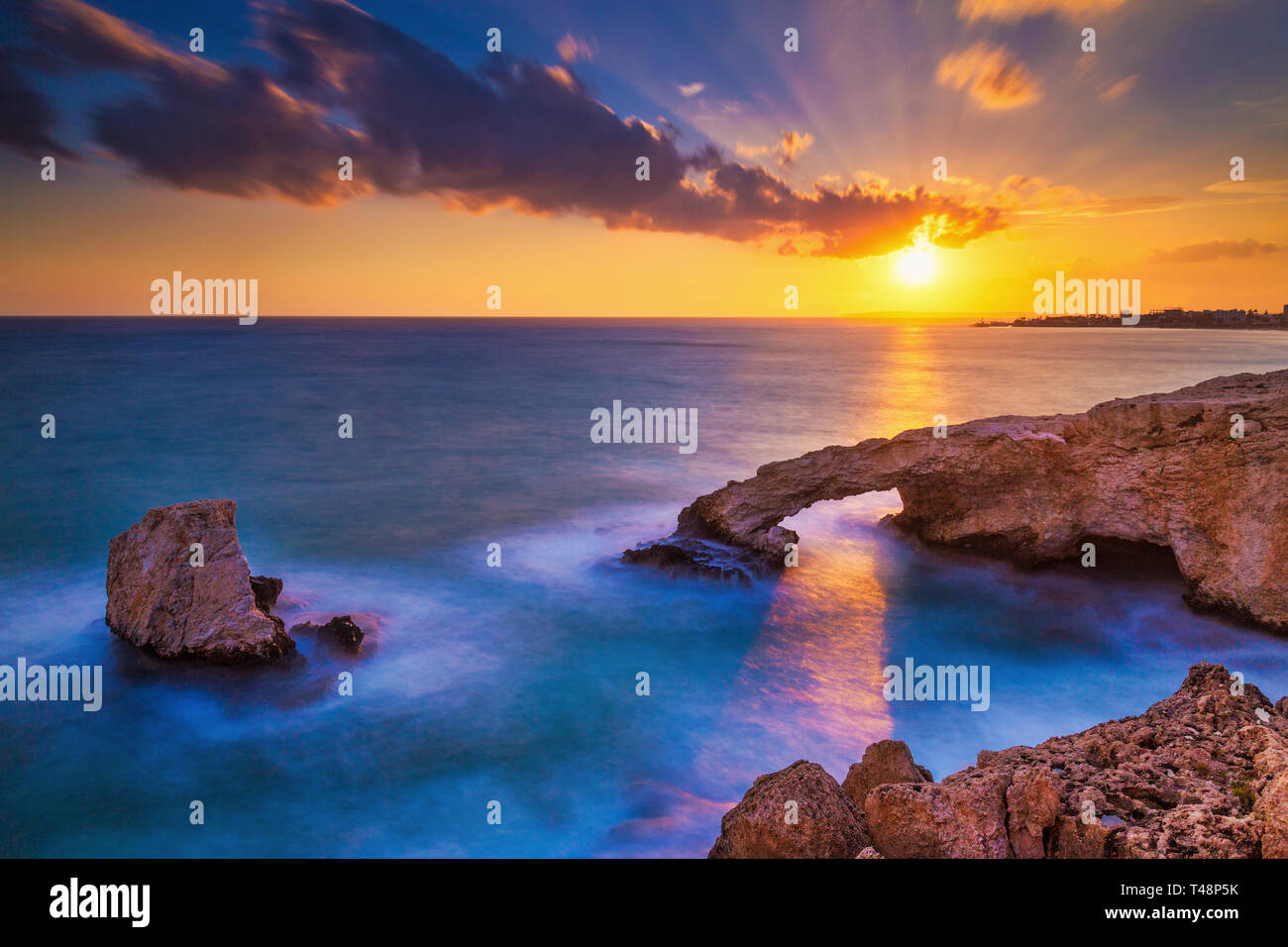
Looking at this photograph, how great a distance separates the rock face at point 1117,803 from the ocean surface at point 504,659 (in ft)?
9.52

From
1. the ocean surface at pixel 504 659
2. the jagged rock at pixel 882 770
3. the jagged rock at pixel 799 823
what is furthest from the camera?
the ocean surface at pixel 504 659

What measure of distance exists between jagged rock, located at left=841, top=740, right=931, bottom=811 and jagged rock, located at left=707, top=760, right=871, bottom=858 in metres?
0.81

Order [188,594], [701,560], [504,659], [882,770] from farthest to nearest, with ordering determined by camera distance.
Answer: [701,560] → [504,659] → [188,594] → [882,770]

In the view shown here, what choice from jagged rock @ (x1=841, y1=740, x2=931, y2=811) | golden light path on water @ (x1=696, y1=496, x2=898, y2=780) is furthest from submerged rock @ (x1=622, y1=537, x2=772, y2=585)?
jagged rock @ (x1=841, y1=740, x2=931, y2=811)

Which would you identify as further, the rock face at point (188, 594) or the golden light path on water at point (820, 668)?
the rock face at point (188, 594)

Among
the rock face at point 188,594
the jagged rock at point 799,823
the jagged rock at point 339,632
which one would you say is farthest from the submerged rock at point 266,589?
the jagged rock at point 799,823

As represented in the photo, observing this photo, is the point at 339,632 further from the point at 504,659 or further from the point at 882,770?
the point at 882,770

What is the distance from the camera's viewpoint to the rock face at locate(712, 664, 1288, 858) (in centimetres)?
370

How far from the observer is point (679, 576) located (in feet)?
40.2

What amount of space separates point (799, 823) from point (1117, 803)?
75.0 inches

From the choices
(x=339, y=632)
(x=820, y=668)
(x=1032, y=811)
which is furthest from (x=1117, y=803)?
(x=339, y=632)

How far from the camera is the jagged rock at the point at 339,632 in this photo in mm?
9602

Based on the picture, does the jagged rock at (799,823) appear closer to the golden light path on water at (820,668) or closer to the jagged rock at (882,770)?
the jagged rock at (882,770)

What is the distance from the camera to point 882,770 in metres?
5.47
